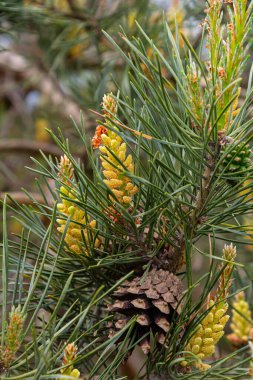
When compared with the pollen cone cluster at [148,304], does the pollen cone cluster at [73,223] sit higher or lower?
higher

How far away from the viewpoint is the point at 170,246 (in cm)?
59

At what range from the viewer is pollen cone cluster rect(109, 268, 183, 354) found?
1.80 ft

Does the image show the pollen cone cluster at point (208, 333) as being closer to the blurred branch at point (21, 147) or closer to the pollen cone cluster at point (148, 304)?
the pollen cone cluster at point (148, 304)

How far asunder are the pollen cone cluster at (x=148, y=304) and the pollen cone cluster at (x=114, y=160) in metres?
0.08

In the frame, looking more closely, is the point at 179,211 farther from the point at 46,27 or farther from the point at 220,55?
the point at 46,27

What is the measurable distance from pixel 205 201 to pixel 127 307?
12 centimetres

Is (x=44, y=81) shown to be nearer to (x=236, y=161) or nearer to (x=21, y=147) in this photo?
(x=21, y=147)

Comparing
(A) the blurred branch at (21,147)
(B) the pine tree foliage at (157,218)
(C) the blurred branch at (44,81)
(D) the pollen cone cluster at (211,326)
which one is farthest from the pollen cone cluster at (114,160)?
(A) the blurred branch at (21,147)

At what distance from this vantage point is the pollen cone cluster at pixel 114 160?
55 cm

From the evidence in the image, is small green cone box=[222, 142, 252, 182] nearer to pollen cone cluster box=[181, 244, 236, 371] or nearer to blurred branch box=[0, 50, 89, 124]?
pollen cone cluster box=[181, 244, 236, 371]

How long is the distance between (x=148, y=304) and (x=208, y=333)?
0.06 metres

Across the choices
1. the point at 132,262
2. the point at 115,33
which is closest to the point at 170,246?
the point at 132,262

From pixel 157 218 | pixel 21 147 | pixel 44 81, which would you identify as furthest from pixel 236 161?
pixel 44 81

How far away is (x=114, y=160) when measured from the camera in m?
0.55
